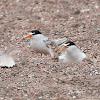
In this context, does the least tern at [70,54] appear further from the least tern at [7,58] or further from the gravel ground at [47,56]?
the least tern at [7,58]

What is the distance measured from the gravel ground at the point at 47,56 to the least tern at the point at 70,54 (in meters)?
0.21

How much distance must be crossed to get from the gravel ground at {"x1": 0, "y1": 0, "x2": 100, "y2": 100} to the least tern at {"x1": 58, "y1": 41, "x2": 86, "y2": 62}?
210mm

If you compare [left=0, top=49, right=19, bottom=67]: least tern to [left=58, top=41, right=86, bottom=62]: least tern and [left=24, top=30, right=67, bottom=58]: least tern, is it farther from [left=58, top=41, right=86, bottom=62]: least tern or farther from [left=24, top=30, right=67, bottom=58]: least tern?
[left=24, top=30, right=67, bottom=58]: least tern

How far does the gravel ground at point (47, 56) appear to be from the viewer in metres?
5.52

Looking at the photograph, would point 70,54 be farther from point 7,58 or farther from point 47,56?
point 7,58

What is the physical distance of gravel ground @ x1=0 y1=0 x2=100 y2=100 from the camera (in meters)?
5.52

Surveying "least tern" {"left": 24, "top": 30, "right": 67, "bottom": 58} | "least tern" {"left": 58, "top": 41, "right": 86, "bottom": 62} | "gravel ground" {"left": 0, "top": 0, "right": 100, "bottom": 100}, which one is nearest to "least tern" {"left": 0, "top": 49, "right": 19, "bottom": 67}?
"gravel ground" {"left": 0, "top": 0, "right": 100, "bottom": 100}

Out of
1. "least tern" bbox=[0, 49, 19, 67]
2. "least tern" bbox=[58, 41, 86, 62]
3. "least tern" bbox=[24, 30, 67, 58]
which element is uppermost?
"least tern" bbox=[0, 49, 19, 67]

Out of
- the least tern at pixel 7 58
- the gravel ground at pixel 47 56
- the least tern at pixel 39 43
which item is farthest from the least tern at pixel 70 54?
the least tern at pixel 7 58

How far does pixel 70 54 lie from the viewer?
750cm

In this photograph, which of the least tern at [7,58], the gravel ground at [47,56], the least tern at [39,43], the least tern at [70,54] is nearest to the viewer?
the gravel ground at [47,56]

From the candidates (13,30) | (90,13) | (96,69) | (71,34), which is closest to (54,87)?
(96,69)

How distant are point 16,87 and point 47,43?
3.27 m

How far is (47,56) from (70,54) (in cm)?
104
